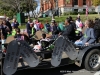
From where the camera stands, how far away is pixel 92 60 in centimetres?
698

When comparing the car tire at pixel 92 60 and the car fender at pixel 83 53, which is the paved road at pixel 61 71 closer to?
the car tire at pixel 92 60

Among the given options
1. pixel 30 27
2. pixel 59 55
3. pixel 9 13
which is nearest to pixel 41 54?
pixel 59 55

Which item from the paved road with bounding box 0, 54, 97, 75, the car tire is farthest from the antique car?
the paved road with bounding box 0, 54, 97, 75

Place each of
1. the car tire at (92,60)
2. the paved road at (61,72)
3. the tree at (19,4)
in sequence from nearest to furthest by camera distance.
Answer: the car tire at (92,60) → the paved road at (61,72) → the tree at (19,4)

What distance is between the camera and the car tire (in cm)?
682

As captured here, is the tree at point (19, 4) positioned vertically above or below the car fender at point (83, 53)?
above

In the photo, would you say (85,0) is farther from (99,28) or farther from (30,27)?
(99,28)

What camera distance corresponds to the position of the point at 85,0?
7000 centimetres

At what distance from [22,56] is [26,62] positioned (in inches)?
9.6

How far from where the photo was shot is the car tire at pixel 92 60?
6820 mm

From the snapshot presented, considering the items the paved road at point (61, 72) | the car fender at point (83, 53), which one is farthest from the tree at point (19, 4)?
the car fender at point (83, 53)

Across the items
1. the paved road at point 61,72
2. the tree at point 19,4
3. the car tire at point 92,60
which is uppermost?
the tree at point 19,4

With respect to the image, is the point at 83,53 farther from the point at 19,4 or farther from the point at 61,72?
the point at 19,4

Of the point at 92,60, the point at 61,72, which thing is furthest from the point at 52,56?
the point at 92,60
